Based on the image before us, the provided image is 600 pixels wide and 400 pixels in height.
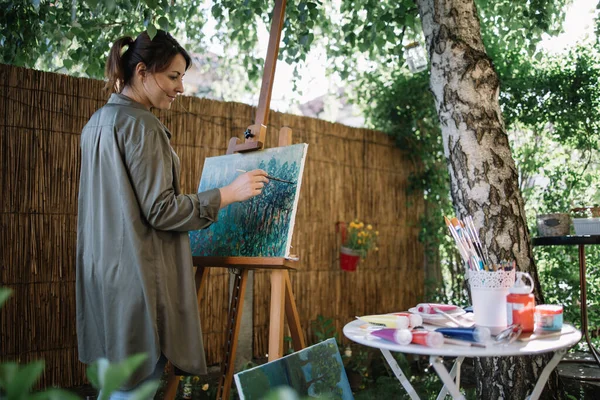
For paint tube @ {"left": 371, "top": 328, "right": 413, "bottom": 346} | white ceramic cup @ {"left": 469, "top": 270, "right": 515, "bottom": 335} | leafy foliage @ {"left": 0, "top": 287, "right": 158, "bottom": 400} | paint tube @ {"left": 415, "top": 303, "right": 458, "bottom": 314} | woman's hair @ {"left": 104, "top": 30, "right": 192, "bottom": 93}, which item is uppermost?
woman's hair @ {"left": 104, "top": 30, "right": 192, "bottom": 93}

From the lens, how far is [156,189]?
184cm

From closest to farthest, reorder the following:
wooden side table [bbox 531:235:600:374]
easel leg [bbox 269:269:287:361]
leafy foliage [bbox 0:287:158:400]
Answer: leafy foliage [bbox 0:287:158:400] < easel leg [bbox 269:269:287:361] < wooden side table [bbox 531:235:600:374]

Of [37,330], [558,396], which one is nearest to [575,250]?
[558,396]

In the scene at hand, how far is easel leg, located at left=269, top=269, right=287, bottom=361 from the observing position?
213 centimetres

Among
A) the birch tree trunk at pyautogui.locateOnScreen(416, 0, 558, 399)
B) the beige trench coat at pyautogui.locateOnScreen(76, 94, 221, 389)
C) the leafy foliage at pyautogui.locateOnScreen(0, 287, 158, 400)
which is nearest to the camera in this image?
the leafy foliage at pyautogui.locateOnScreen(0, 287, 158, 400)

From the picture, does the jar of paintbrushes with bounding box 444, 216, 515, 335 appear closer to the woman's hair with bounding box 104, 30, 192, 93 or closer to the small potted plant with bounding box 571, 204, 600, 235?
the woman's hair with bounding box 104, 30, 192, 93

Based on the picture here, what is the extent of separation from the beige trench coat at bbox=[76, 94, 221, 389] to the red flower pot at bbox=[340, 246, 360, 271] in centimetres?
228

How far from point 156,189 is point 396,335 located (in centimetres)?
90

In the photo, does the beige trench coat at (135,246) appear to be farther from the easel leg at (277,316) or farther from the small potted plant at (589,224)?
the small potted plant at (589,224)

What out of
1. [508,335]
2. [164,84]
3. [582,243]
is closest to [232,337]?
[164,84]

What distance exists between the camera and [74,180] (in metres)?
3.09

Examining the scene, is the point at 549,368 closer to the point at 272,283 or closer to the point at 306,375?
the point at 306,375

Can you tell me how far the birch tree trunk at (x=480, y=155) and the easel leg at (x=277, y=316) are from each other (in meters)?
0.87

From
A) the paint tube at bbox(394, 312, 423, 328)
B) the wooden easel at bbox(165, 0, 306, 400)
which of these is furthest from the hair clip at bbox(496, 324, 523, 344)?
the wooden easel at bbox(165, 0, 306, 400)
